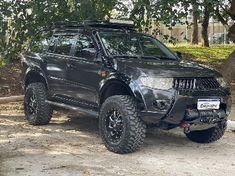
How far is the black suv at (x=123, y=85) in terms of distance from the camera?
262 inches

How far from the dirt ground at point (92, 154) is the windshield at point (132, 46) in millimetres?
1462

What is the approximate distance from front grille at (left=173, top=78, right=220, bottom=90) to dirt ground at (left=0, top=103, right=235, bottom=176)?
1027 millimetres

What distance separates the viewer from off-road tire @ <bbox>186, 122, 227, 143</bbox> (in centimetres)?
775

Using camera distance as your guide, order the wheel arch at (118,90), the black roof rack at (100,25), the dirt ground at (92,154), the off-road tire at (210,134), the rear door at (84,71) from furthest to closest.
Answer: the black roof rack at (100,25), the off-road tire at (210,134), the rear door at (84,71), the wheel arch at (118,90), the dirt ground at (92,154)

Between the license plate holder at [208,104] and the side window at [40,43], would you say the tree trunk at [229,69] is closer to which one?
the side window at [40,43]

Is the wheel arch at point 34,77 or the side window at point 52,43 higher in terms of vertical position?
the side window at point 52,43

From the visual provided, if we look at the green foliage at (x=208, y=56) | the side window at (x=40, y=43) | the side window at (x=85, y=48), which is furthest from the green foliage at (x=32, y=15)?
the green foliage at (x=208, y=56)

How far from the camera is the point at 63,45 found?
28.0ft

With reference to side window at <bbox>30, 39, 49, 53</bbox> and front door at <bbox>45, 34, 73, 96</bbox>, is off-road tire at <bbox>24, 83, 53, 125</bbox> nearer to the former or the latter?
front door at <bbox>45, 34, 73, 96</bbox>

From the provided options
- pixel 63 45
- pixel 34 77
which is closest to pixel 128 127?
pixel 63 45

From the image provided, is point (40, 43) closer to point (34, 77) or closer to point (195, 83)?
point (34, 77)

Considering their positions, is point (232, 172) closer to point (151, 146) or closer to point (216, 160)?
point (216, 160)

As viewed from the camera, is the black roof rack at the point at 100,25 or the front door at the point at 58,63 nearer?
the black roof rack at the point at 100,25

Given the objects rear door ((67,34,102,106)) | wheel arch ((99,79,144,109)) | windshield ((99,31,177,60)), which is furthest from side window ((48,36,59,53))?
wheel arch ((99,79,144,109))
